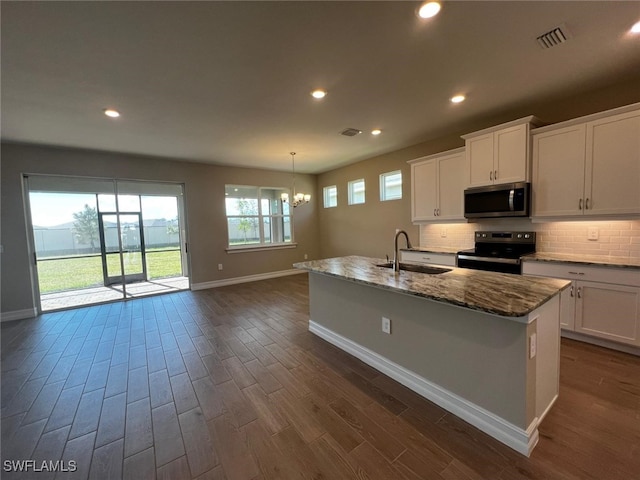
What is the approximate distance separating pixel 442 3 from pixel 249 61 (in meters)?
1.46

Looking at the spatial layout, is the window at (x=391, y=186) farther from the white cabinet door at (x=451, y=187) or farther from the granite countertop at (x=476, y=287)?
the granite countertop at (x=476, y=287)

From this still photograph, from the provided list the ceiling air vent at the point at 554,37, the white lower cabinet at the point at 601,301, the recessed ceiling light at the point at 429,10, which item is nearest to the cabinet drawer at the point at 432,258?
the white lower cabinet at the point at 601,301

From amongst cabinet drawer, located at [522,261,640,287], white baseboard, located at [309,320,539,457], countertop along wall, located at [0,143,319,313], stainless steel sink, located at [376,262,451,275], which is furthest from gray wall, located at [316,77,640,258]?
white baseboard, located at [309,320,539,457]

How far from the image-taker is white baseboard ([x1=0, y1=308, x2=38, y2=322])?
13.2ft

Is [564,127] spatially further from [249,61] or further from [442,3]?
[249,61]

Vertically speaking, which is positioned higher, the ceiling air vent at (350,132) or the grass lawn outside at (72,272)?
the ceiling air vent at (350,132)

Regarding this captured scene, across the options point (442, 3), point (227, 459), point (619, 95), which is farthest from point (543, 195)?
point (227, 459)

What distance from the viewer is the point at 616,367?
90.4 inches

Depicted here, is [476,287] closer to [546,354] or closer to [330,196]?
[546,354]

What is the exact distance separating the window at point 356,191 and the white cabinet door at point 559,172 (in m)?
3.35

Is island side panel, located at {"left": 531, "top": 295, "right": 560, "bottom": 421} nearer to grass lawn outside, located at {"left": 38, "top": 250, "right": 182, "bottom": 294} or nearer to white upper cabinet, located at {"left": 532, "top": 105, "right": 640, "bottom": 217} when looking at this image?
white upper cabinet, located at {"left": 532, "top": 105, "right": 640, "bottom": 217}

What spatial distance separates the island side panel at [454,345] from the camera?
59.4 inches

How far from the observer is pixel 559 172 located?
2.90 metres

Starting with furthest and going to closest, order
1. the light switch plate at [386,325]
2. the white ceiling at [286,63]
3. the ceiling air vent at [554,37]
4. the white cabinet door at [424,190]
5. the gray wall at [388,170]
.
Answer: the white cabinet door at [424,190] → the gray wall at [388,170] → the light switch plate at [386,325] → the ceiling air vent at [554,37] → the white ceiling at [286,63]
